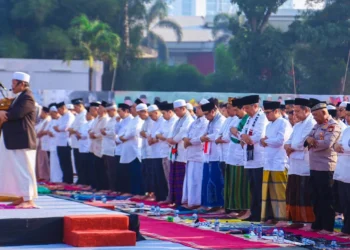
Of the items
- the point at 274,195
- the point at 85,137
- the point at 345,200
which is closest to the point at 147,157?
the point at 85,137

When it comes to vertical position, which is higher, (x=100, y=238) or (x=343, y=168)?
(x=343, y=168)

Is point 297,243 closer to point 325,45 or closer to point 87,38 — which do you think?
point 325,45

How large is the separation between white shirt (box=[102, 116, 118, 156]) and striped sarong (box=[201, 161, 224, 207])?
13.1 ft

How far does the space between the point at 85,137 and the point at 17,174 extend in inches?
333

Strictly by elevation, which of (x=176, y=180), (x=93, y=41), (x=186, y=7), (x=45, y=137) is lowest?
(x=176, y=180)

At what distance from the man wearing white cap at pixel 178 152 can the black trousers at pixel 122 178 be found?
2.43 meters

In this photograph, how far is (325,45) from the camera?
43.0m

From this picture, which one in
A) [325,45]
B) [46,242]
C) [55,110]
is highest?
[325,45]

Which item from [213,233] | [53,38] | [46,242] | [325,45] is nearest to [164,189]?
[213,233]

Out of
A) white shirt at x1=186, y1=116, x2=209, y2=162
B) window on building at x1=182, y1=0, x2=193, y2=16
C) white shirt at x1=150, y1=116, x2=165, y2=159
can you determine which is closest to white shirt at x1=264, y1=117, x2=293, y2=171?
white shirt at x1=186, y1=116, x2=209, y2=162

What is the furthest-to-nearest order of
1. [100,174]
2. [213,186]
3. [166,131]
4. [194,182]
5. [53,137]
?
[53,137] < [100,174] < [166,131] < [194,182] < [213,186]

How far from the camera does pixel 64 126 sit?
21.6m

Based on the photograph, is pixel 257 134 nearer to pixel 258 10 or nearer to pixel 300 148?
pixel 300 148

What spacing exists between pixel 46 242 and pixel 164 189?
6.36 metres
